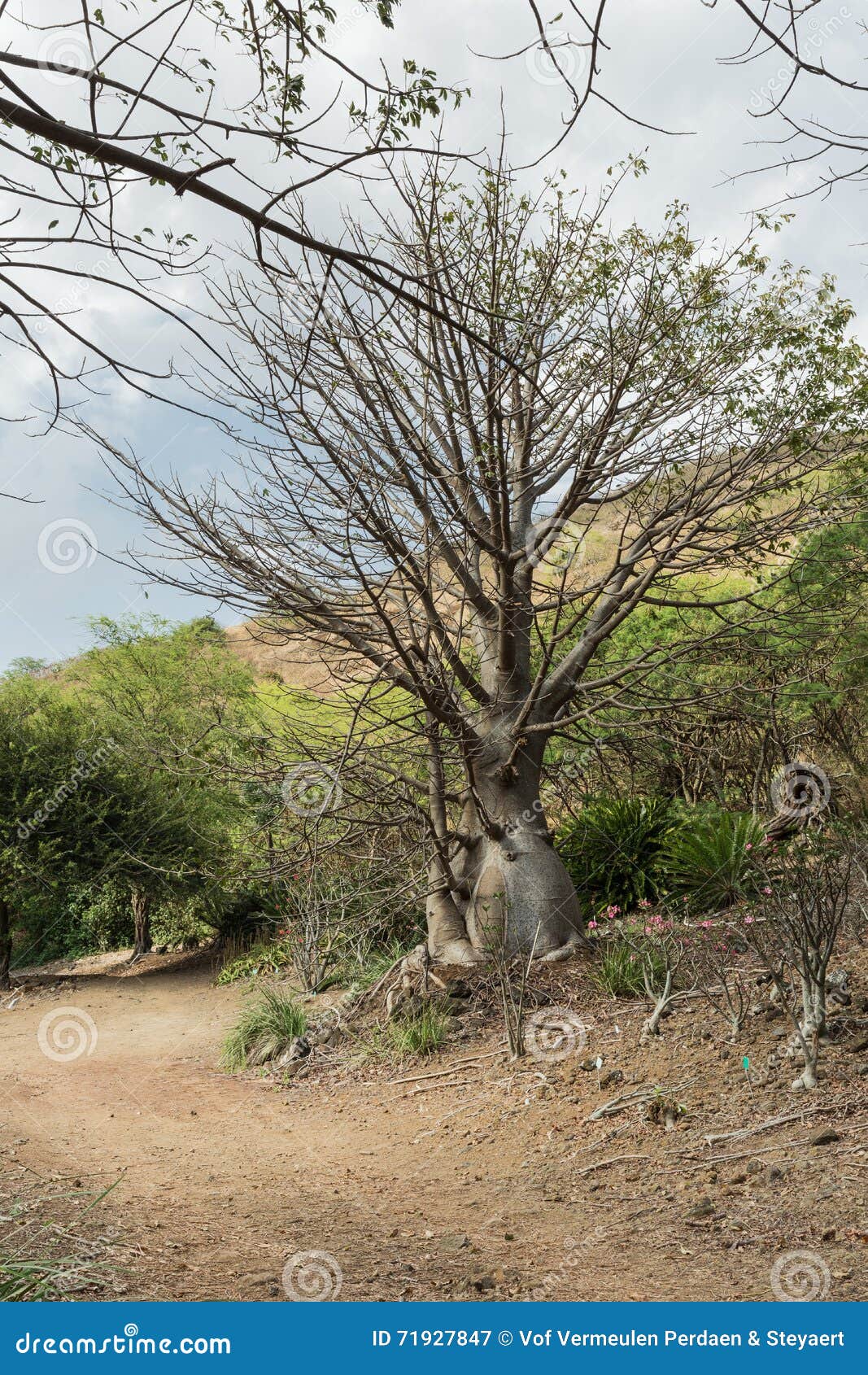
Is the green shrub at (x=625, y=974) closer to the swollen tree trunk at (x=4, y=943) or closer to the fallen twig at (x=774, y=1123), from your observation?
the fallen twig at (x=774, y=1123)

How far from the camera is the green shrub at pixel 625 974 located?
7.39m

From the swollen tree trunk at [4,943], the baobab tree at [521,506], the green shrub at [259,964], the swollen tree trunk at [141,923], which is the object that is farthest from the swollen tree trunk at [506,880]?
the swollen tree trunk at [141,923]

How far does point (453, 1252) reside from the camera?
4031 mm

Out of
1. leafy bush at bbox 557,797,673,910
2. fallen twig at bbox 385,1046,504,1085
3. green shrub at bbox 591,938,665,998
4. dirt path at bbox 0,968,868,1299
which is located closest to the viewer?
dirt path at bbox 0,968,868,1299

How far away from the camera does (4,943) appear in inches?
554

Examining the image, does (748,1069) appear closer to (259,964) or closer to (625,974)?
(625,974)

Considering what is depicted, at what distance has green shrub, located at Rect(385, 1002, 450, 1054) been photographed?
291 inches

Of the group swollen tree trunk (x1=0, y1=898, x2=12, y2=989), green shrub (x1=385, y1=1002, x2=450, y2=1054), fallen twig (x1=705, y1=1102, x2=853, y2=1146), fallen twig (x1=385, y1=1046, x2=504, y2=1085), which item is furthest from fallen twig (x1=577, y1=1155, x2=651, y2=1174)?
swollen tree trunk (x1=0, y1=898, x2=12, y2=989)

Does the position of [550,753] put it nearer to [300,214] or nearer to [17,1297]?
[300,214]

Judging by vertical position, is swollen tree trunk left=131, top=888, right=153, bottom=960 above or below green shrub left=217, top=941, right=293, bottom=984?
above

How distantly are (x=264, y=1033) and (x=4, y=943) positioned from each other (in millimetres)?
7068

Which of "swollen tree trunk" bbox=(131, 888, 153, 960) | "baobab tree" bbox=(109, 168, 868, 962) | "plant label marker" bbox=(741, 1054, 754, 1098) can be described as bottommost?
"plant label marker" bbox=(741, 1054, 754, 1098)

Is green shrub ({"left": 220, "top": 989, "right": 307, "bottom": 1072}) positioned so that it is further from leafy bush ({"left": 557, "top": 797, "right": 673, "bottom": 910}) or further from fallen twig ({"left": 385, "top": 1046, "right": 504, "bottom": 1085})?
leafy bush ({"left": 557, "top": 797, "right": 673, "bottom": 910})

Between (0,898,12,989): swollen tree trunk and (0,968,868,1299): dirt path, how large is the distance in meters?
5.67
